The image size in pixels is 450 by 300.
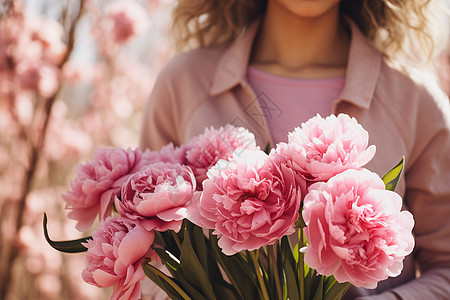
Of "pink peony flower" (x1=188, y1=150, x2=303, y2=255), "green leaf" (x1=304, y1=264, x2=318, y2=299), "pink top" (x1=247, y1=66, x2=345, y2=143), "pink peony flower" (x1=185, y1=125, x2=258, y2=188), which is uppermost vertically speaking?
"pink peony flower" (x1=188, y1=150, x2=303, y2=255)

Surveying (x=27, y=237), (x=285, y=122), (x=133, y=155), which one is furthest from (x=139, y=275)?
(x=27, y=237)

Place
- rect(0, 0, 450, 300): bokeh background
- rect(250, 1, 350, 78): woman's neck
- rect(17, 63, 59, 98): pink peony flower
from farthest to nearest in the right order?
1. rect(17, 63, 59, 98): pink peony flower
2. rect(0, 0, 450, 300): bokeh background
3. rect(250, 1, 350, 78): woman's neck

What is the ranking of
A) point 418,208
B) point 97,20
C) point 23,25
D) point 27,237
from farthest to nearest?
point 97,20
point 27,237
point 23,25
point 418,208

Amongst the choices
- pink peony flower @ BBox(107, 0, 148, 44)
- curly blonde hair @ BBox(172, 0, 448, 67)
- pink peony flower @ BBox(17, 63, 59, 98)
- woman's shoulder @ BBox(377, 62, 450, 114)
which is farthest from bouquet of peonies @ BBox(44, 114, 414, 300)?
pink peony flower @ BBox(107, 0, 148, 44)

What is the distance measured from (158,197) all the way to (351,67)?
730mm

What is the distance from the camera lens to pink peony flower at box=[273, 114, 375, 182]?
509 millimetres

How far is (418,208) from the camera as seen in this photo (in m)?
1.08

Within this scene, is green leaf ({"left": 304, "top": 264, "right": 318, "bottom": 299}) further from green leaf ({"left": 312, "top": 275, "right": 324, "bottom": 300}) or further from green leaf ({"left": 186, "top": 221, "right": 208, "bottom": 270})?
green leaf ({"left": 186, "top": 221, "right": 208, "bottom": 270})

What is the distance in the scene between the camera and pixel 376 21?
50.8 inches

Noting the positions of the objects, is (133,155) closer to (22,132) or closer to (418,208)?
(418,208)

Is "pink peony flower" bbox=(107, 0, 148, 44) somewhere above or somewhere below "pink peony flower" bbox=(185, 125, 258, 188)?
below

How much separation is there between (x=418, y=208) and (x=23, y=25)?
147cm

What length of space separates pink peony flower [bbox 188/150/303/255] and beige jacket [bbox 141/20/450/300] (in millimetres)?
521

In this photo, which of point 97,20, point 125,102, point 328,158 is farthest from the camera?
point 125,102
